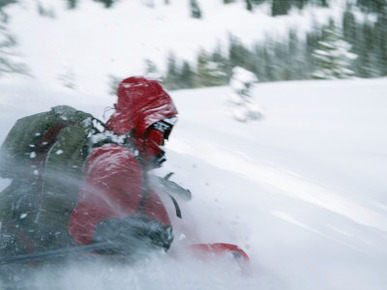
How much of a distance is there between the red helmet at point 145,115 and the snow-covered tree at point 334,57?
15714 millimetres

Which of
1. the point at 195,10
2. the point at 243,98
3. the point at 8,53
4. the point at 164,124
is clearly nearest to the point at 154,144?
the point at 164,124

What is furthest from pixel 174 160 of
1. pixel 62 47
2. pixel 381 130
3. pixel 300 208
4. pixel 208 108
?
pixel 62 47

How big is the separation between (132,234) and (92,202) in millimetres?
180

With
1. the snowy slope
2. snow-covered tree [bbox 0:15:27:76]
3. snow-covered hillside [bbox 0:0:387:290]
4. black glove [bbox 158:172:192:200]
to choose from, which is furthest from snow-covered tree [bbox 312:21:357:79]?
black glove [bbox 158:172:192:200]

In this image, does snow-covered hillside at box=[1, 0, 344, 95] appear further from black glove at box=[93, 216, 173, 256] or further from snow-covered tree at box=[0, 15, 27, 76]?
black glove at box=[93, 216, 173, 256]

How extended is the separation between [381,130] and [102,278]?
6397 mm

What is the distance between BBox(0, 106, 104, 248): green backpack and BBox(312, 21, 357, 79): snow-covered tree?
16033 mm

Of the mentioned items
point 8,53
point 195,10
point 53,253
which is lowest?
point 195,10

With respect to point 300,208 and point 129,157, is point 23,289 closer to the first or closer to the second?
point 129,157

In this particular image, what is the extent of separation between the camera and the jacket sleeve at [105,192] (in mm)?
1348

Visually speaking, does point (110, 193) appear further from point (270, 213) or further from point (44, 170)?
point (270, 213)

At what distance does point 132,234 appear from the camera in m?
1.41

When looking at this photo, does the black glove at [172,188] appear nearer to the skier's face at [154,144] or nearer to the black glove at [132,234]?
the skier's face at [154,144]

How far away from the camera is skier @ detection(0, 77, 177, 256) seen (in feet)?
4.50
